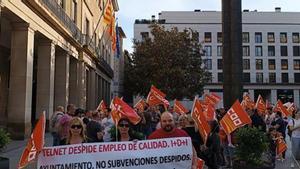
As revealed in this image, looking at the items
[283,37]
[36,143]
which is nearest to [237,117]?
[36,143]

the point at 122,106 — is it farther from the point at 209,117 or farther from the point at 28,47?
the point at 28,47

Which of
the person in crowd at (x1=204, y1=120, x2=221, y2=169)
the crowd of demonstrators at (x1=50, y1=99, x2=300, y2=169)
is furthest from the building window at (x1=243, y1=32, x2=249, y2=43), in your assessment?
the person in crowd at (x1=204, y1=120, x2=221, y2=169)

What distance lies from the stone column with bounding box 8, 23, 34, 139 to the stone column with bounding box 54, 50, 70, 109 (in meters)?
8.64

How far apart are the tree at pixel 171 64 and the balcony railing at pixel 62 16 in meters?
17.5

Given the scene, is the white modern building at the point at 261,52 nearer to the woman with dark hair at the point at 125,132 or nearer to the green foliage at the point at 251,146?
the green foliage at the point at 251,146

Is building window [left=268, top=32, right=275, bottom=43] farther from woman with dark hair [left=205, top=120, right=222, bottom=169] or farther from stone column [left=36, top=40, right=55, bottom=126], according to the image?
woman with dark hair [left=205, top=120, right=222, bottom=169]

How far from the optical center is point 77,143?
21.4 ft

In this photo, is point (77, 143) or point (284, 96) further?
point (284, 96)

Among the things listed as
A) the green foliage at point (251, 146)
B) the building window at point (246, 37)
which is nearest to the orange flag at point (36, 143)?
the green foliage at point (251, 146)

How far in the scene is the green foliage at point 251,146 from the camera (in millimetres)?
10039

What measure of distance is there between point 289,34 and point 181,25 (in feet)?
70.5

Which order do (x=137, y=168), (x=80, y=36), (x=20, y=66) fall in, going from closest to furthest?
1. (x=137, y=168)
2. (x=20, y=66)
3. (x=80, y=36)

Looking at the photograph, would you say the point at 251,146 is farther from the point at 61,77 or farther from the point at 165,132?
the point at 61,77

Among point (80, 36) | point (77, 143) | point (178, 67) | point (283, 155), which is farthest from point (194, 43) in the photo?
point (77, 143)
